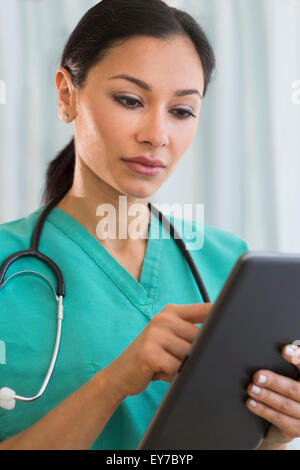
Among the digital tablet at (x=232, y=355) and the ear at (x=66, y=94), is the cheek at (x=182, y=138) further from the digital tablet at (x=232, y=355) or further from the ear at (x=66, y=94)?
the digital tablet at (x=232, y=355)

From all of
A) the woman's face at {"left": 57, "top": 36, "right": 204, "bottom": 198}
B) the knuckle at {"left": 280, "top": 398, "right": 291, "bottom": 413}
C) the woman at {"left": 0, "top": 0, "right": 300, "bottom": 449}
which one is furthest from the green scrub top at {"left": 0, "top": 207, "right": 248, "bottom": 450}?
the knuckle at {"left": 280, "top": 398, "right": 291, "bottom": 413}

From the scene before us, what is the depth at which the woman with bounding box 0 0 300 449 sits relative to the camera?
31.4 inches

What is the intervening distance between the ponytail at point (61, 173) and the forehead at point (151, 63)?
0.22 m

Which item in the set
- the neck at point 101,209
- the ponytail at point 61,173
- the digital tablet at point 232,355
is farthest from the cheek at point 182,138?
the digital tablet at point 232,355

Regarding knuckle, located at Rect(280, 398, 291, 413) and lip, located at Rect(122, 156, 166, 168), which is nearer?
knuckle, located at Rect(280, 398, 291, 413)

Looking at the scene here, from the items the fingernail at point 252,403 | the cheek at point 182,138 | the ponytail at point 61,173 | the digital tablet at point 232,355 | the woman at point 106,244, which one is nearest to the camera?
the digital tablet at point 232,355

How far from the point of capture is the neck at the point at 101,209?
0.96m

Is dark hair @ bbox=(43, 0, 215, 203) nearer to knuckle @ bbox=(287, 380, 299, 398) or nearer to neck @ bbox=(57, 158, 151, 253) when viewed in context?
neck @ bbox=(57, 158, 151, 253)

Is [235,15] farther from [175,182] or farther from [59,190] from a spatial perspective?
[59,190]

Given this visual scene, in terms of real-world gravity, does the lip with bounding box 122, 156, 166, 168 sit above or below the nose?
below

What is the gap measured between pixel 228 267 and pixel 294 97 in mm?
623

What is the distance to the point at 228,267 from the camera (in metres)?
1.07

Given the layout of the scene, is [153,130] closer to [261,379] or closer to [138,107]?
[138,107]

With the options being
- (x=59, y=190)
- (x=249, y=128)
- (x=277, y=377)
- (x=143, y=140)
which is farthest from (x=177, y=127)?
(x=249, y=128)
